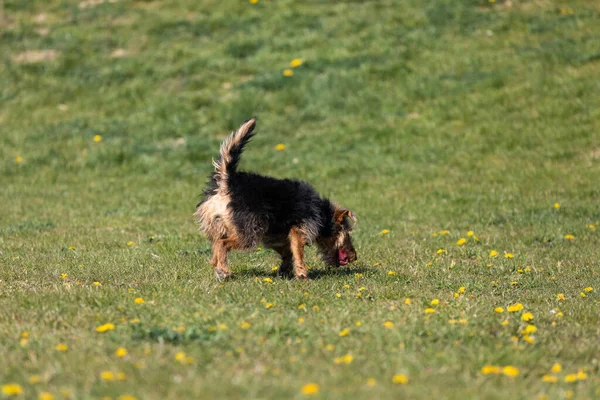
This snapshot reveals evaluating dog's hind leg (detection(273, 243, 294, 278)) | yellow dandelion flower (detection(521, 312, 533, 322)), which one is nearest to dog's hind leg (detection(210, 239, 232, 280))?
dog's hind leg (detection(273, 243, 294, 278))

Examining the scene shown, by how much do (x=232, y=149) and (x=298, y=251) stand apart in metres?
1.40

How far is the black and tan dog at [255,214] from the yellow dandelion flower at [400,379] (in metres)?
4.12

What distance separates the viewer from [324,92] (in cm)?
2127

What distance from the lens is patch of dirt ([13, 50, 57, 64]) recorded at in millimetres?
24078

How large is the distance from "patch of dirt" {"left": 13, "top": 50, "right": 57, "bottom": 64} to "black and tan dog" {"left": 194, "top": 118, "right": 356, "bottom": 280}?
662 inches

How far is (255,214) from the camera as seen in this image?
28.9 ft

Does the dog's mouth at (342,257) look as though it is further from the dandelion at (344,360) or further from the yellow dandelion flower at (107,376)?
the yellow dandelion flower at (107,376)

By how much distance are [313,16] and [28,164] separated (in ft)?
34.7

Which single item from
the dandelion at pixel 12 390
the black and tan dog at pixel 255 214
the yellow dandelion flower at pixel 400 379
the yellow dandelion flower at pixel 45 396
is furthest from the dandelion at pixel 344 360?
the black and tan dog at pixel 255 214

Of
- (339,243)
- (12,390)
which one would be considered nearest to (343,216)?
(339,243)

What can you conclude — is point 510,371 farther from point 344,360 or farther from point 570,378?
point 344,360

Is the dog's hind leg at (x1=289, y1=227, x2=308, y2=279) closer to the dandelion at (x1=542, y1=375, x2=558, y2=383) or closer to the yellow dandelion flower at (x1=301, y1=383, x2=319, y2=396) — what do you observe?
the dandelion at (x1=542, y1=375, x2=558, y2=383)

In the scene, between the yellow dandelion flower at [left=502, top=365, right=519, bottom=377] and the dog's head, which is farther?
the dog's head

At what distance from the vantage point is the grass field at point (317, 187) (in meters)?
A: 5.39
